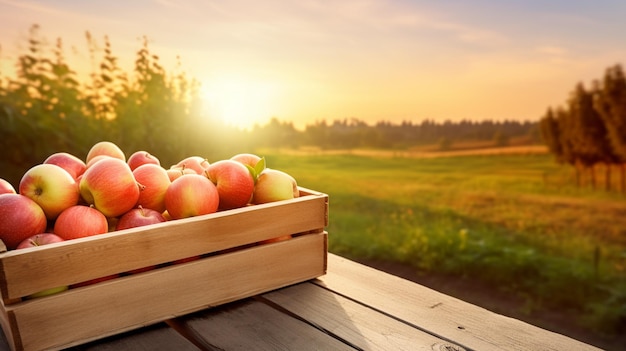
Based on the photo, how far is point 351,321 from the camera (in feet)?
3.69

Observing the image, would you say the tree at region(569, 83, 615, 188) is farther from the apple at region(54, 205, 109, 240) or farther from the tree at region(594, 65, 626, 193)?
the apple at region(54, 205, 109, 240)

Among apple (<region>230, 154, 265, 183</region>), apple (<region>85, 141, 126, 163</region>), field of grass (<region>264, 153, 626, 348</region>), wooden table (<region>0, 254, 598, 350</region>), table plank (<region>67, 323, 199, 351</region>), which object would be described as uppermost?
apple (<region>85, 141, 126, 163</region>)

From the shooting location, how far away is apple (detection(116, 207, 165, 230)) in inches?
45.6

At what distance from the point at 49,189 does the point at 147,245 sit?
0.28m

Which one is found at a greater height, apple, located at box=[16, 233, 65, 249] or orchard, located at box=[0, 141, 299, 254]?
orchard, located at box=[0, 141, 299, 254]

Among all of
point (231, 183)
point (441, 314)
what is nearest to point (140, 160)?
point (231, 183)

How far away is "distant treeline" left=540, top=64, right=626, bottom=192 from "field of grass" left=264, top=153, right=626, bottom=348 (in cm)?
24

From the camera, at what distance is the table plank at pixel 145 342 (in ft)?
3.39

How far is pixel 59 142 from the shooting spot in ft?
11.9

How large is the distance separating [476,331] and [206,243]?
2.03 feet

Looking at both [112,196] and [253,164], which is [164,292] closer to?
[112,196]

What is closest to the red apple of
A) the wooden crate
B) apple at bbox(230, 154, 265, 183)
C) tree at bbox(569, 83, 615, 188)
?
apple at bbox(230, 154, 265, 183)

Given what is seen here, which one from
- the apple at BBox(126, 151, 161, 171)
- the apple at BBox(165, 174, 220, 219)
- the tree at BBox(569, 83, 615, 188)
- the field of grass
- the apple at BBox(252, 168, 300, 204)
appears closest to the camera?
the apple at BBox(165, 174, 220, 219)

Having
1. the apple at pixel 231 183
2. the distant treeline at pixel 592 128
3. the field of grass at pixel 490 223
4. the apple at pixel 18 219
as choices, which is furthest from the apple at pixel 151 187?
the distant treeline at pixel 592 128
